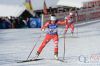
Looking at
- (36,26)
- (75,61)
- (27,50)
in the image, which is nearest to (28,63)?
(75,61)

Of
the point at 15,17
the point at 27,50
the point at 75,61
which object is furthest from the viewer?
the point at 15,17

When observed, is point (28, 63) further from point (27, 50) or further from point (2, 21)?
point (2, 21)

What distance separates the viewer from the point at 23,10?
110ft

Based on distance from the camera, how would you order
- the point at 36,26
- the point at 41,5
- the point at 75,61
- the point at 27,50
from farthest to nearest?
the point at 41,5
the point at 36,26
the point at 27,50
the point at 75,61

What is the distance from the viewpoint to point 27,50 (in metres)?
16.0

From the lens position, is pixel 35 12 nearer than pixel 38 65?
No

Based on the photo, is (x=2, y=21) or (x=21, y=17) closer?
(x=2, y=21)

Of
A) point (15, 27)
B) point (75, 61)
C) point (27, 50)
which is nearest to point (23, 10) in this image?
point (15, 27)

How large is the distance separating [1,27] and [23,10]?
3.80 m

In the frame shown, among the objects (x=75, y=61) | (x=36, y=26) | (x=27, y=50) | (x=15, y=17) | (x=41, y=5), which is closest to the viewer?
(x=75, y=61)

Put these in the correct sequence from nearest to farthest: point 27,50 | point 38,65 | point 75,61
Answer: point 38,65 → point 75,61 → point 27,50

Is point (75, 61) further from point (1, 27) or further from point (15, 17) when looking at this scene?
point (15, 17)

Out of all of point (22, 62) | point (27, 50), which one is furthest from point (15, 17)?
point (22, 62)

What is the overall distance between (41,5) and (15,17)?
341 centimetres
